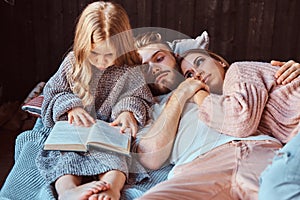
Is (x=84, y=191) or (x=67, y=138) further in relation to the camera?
(x=67, y=138)

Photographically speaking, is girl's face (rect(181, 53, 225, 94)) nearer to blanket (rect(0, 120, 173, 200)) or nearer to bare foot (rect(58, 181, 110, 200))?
blanket (rect(0, 120, 173, 200))

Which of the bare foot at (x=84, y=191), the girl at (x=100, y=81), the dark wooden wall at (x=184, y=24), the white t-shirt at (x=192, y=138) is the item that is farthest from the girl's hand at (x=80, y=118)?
the dark wooden wall at (x=184, y=24)

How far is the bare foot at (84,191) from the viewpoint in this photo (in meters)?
1.41

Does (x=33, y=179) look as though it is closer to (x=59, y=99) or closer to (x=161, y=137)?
(x=59, y=99)

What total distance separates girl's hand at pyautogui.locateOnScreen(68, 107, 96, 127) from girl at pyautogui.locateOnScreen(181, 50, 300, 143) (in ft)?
1.33

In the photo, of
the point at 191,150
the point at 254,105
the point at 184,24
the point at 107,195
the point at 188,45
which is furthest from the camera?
the point at 184,24

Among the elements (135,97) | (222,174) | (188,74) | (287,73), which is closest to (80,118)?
(135,97)

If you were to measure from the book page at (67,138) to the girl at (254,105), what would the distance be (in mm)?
430

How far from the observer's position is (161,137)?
1729 millimetres

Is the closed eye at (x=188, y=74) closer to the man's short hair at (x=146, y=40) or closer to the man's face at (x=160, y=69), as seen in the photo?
the man's face at (x=160, y=69)

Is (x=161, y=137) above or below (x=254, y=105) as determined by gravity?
below

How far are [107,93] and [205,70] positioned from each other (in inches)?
16.0

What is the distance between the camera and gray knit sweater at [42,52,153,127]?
1.84 metres

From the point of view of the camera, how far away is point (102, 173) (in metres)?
1.58
